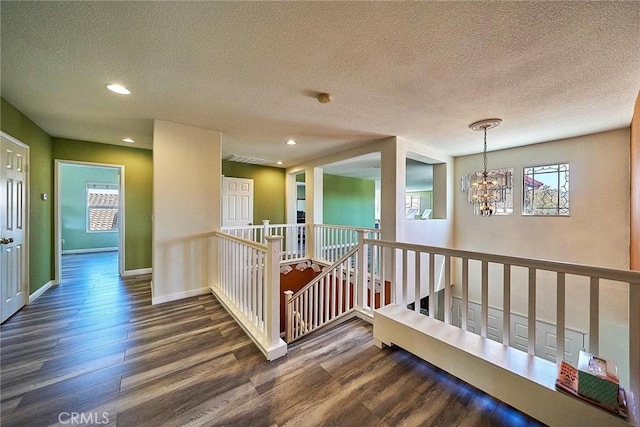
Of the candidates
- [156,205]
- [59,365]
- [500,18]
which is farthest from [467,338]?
[156,205]

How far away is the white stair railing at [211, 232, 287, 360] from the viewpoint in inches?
79.4

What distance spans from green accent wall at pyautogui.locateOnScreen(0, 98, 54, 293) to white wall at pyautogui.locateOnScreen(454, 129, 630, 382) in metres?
7.14

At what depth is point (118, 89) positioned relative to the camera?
2244 mm

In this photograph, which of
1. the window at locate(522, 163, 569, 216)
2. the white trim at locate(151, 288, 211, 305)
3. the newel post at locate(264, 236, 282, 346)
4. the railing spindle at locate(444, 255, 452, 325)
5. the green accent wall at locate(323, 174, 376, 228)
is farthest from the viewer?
the green accent wall at locate(323, 174, 376, 228)

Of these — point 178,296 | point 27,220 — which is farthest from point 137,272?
point 178,296

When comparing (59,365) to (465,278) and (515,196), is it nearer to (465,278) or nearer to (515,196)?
(465,278)

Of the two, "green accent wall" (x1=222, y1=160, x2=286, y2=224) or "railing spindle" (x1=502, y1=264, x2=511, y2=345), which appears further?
"green accent wall" (x1=222, y1=160, x2=286, y2=224)

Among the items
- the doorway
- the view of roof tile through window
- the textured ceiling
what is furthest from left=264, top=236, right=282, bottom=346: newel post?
the view of roof tile through window

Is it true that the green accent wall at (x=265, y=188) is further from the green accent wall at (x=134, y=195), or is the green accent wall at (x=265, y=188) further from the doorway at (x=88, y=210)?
the doorway at (x=88, y=210)

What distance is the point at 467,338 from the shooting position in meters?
1.76

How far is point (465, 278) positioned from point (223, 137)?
3.70m

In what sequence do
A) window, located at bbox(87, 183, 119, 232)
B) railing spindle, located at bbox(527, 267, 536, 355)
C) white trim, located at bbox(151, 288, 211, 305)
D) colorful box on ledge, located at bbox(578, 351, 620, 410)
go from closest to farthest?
colorful box on ledge, located at bbox(578, 351, 620, 410) < railing spindle, located at bbox(527, 267, 536, 355) < white trim, located at bbox(151, 288, 211, 305) < window, located at bbox(87, 183, 119, 232)

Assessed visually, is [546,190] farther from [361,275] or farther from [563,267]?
[361,275]

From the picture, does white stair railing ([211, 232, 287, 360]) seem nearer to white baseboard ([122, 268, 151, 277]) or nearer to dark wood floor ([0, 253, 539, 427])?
dark wood floor ([0, 253, 539, 427])
